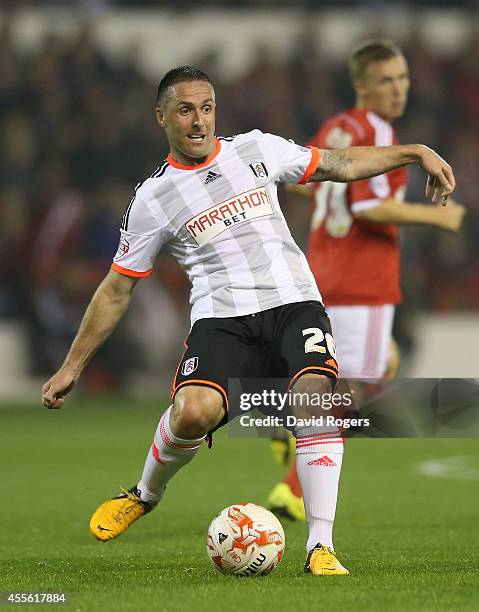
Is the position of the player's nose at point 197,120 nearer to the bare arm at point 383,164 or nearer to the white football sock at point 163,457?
the bare arm at point 383,164

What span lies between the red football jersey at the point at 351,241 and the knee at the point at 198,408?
246cm

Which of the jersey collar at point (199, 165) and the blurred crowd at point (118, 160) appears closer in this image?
the jersey collar at point (199, 165)

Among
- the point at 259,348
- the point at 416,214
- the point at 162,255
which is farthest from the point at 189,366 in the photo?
the point at 162,255

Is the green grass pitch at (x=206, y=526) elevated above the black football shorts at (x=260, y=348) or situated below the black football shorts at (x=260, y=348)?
below

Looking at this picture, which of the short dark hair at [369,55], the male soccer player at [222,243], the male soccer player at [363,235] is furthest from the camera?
the short dark hair at [369,55]

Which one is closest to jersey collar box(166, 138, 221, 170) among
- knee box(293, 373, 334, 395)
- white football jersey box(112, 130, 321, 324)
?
white football jersey box(112, 130, 321, 324)

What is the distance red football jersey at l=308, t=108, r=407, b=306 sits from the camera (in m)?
7.93

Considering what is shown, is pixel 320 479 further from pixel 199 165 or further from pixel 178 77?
pixel 178 77

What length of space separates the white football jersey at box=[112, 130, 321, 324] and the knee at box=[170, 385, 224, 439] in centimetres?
42

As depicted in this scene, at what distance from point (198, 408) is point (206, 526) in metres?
1.92

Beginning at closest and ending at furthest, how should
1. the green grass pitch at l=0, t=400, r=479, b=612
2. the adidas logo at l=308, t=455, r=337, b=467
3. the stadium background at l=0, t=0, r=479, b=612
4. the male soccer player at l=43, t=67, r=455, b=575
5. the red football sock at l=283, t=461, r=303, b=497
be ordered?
the green grass pitch at l=0, t=400, r=479, b=612 → the adidas logo at l=308, t=455, r=337, b=467 → the male soccer player at l=43, t=67, r=455, b=575 → the red football sock at l=283, t=461, r=303, b=497 → the stadium background at l=0, t=0, r=479, b=612

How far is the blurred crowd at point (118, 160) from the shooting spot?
15781 millimetres

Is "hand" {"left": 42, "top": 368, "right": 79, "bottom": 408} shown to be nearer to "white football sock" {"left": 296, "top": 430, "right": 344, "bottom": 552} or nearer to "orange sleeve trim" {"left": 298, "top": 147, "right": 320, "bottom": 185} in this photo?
"white football sock" {"left": 296, "top": 430, "right": 344, "bottom": 552}

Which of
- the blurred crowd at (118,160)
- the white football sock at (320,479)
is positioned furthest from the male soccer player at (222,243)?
the blurred crowd at (118,160)
